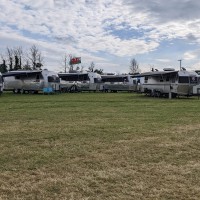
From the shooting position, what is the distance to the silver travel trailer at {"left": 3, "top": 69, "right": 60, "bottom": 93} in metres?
35.7

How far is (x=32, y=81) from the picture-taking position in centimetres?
3653

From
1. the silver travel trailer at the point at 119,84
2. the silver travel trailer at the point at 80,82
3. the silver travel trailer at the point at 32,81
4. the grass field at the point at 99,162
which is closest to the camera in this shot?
the grass field at the point at 99,162

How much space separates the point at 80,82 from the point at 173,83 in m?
15.4

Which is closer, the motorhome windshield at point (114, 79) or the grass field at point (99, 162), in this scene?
the grass field at point (99, 162)

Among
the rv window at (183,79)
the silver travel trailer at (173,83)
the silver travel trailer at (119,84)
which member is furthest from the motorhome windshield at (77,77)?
the rv window at (183,79)

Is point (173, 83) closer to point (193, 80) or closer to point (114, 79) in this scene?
point (193, 80)

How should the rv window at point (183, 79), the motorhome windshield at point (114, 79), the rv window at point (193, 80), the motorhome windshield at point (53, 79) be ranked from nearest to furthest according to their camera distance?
1. the rv window at point (183, 79)
2. the rv window at point (193, 80)
3. the motorhome windshield at point (53, 79)
4. the motorhome windshield at point (114, 79)

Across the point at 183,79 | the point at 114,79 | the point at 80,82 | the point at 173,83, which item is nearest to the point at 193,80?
the point at 183,79

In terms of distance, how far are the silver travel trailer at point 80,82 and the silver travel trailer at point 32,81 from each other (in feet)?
14.1

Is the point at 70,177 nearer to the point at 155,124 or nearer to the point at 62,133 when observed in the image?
the point at 62,133

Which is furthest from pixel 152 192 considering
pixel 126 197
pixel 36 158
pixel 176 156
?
pixel 36 158

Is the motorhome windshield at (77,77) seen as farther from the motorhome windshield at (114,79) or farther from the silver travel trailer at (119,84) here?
the motorhome windshield at (114,79)

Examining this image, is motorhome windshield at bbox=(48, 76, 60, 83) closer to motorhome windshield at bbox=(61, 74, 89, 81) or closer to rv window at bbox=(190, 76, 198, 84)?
motorhome windshield at bbox=(61, 74, 89, 81)

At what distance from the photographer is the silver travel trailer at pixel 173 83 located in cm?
2834
